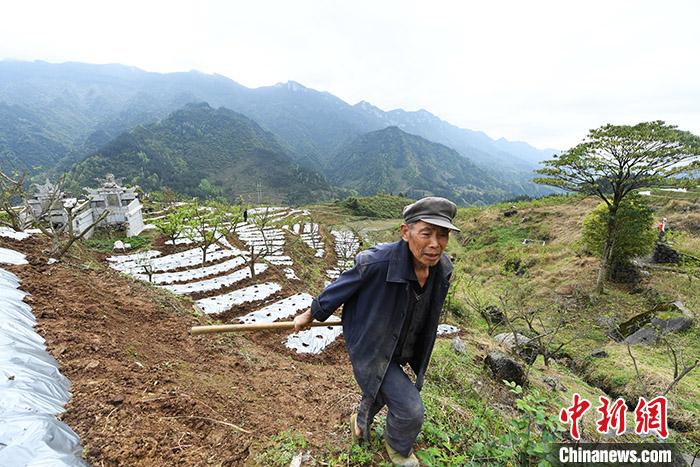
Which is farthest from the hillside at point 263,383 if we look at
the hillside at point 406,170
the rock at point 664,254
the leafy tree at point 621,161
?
the hillside at point 406,170

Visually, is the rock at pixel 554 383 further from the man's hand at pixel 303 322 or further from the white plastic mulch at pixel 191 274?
the white plastic mulch at pixel 191 274

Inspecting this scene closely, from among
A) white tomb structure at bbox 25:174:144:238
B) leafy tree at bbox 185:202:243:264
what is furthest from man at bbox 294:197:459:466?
white tomb structure at bbox 25:174:144:238

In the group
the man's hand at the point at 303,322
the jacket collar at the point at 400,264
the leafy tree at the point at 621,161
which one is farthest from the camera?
the leafy tree at the point at 621,161

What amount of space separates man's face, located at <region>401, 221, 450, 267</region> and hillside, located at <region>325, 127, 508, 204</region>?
11341 centimetres

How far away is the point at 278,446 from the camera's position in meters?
2.50

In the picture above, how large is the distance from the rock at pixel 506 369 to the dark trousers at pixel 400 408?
3.90 metres

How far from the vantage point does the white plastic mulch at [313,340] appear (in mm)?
6828

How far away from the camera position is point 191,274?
13109 mm

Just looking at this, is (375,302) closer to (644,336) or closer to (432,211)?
(432,211)

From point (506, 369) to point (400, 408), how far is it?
422cm

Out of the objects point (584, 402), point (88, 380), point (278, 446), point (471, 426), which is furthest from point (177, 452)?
point (584, 402)

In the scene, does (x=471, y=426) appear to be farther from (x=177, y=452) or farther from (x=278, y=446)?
(x=177, y=452)

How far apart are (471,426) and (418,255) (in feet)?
7.30

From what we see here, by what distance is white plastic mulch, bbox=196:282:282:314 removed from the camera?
9.25 m
